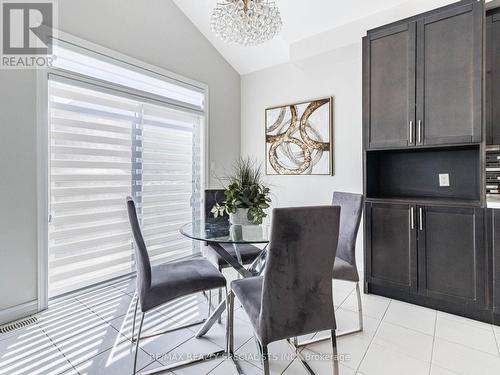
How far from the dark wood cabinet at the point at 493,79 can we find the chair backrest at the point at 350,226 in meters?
1.29

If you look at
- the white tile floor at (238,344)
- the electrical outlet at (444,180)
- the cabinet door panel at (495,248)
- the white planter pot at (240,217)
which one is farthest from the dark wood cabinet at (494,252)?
the white planter pot at (240,217)

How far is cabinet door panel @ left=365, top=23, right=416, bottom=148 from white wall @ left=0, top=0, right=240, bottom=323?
2.09 metres

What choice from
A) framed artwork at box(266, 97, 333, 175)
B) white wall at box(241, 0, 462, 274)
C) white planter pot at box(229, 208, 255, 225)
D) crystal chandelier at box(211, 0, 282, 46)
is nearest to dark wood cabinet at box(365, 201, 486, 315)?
white wall at box(241, 0, 462, 274)

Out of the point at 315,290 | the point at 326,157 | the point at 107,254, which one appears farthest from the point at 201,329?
the point at 326,157

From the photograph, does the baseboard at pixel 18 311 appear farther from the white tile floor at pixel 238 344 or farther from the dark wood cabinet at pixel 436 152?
the dark wood cabinet at pixel 436 152

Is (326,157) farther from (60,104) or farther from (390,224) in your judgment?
(60,104)

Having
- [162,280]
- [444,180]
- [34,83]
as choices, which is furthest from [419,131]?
[34,83]

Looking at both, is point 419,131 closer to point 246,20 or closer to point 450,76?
point 450,76

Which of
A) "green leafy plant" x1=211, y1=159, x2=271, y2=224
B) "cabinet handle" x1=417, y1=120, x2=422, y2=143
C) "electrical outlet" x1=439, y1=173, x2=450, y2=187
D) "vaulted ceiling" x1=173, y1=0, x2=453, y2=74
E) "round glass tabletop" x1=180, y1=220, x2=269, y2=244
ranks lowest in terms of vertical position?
"round glass tabletop" x1=180, y1=220, x2=269, y2=244

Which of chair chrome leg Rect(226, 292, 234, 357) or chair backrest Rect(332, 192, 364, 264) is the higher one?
chair backrest Rect(332, 192, 364, 264)

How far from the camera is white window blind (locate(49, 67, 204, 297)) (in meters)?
2.50

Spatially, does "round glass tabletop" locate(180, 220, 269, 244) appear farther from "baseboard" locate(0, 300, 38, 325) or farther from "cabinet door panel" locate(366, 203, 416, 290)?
"baseboard" locate(0, 300, 38, 325)

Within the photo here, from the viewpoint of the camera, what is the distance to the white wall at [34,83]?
7.01 ft

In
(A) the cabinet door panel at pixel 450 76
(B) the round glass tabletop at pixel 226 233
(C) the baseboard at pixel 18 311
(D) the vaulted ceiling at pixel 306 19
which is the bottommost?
(C) the baseboard at pixel 18 311
